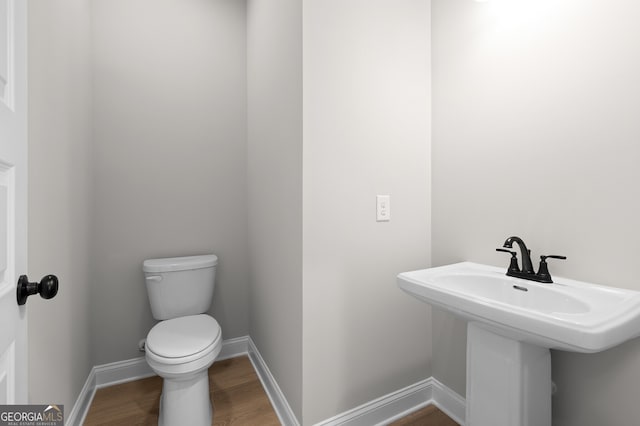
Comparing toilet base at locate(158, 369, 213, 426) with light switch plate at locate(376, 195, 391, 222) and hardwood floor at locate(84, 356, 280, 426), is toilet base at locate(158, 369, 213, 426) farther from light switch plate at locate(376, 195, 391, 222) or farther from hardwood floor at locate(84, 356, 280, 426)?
light switch plate at locate(376, 195, 391, 222)

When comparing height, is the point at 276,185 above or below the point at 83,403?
above

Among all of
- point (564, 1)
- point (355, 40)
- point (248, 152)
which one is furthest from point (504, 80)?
point (248, 152)

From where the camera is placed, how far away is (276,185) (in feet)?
5.27

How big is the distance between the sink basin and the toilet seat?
1005mm

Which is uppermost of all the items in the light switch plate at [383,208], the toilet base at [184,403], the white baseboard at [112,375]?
the light switch plate at [383,208]

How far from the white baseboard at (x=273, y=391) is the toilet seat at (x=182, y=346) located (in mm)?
420

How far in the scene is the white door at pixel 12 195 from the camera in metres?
0.63

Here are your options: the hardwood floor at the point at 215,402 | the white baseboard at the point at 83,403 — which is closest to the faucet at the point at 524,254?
the hardwood floor at the point at 215,402

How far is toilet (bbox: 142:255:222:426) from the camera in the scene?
4.43 ft

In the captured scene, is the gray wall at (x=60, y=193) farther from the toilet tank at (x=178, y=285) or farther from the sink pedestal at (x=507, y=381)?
the sink pedestal at (x=507, y=381)

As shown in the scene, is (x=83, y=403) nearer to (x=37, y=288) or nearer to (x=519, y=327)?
(x=37, y=288)

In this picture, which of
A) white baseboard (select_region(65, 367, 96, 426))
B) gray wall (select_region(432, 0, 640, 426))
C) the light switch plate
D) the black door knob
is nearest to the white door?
the black door knob

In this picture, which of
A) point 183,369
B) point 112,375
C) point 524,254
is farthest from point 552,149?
point 112,375

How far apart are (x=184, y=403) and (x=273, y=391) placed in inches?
18.6
